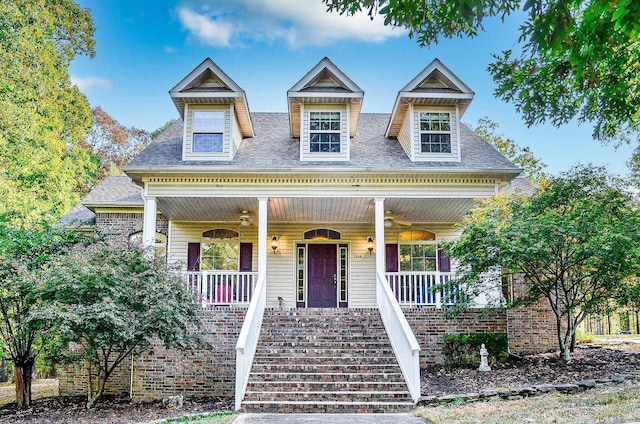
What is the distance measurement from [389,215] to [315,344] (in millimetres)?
5264

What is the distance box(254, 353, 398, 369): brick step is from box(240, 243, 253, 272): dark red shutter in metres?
5.63

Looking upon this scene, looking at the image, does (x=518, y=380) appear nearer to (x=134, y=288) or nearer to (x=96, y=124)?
(x=134, y=288)

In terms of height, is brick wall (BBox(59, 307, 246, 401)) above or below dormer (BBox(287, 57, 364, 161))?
below

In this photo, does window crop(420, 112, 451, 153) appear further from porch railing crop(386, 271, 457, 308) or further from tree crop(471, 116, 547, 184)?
tree crop(471, 116, 547, 184)

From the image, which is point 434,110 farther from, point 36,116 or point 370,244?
point 36,116

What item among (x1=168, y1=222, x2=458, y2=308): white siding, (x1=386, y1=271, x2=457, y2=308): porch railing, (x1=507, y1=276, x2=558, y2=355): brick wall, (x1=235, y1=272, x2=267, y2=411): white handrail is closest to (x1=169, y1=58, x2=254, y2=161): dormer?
(x1=168, y1=222, x2=458, y2=308): white siding

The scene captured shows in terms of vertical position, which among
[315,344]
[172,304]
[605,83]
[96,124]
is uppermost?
[96,124]

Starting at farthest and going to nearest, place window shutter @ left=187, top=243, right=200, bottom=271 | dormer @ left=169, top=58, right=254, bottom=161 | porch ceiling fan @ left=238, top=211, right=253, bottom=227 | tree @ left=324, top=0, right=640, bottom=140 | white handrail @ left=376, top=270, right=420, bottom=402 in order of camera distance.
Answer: window shutter @ left=187, top=243, right=200, bottom=271 → porch ceiling fan @ left=238, top=211, right=253, bottom=227 → dormer @ left=169, top=58, right=254, bottom=161 → white handrail @ left=376, top=270, right=420, bottom=402 → tree @ left=324, top=0, right=640, bottom=140

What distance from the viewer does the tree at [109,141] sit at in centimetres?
2856

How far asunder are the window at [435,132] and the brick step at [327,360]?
5806 millimetres

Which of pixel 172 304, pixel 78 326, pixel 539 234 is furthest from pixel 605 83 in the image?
pixel 78 326

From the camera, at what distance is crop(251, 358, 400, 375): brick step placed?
30.1 ft

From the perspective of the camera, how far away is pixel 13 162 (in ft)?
50.8

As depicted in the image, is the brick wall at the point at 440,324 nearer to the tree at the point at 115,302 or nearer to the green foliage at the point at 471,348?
the green foliage at the point at 471,348
